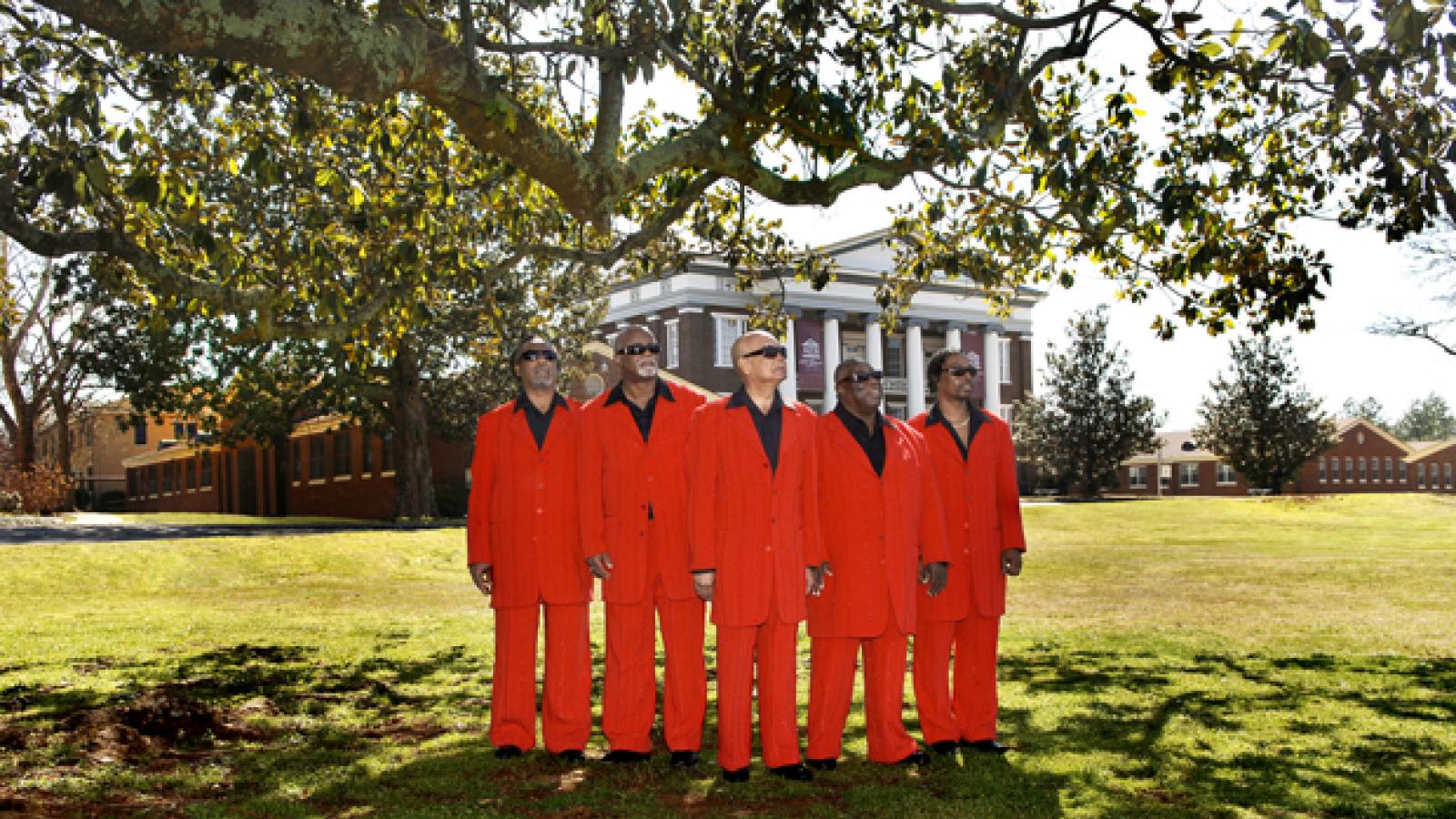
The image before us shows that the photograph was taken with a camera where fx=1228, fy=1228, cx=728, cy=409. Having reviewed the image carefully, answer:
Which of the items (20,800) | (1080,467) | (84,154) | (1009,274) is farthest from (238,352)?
A: (1080,467)

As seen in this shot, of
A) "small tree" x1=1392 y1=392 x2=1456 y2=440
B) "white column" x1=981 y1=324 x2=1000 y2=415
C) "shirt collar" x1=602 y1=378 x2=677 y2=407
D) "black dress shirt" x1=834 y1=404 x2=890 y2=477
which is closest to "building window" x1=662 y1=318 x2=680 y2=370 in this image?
"white column" x1=981 y1=324 x2=1000 y2=415

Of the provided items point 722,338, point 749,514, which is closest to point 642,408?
point 749,514

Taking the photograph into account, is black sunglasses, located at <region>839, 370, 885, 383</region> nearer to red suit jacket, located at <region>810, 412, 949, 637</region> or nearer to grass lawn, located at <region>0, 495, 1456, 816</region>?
red suit jacket, located at <region>810, 412, 949, 637</region>

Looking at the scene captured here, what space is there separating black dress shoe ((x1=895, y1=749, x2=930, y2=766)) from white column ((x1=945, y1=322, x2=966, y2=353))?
64979 millimetres

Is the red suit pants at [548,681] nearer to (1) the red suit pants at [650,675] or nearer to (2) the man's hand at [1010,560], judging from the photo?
(1) the red suit pants at [650,675]

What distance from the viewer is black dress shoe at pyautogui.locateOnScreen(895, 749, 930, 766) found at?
682cm

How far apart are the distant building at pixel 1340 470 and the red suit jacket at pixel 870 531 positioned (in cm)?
7944

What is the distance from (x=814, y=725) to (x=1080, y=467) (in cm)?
5579

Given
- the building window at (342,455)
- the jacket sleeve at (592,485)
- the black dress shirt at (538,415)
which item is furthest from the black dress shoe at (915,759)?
the building window at (342,455)

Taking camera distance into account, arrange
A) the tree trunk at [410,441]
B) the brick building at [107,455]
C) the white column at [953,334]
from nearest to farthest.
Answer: the tree trunk at [410,441] → the white column at [953,334] → the brick building at [107,455]

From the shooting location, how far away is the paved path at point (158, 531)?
28156 millimetres

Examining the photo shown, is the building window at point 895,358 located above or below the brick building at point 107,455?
above

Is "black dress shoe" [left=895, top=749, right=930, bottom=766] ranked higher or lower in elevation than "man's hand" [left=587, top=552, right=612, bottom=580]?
lower

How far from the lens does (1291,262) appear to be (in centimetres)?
1164
